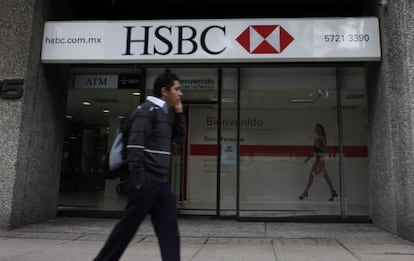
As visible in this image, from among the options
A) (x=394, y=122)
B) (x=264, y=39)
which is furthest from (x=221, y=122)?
(x=394, y=122)

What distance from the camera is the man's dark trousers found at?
4.07 metres

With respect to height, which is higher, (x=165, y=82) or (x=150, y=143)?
(x=165, y=82)

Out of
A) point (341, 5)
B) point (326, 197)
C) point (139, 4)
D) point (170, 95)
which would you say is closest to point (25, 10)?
point (139, 4)

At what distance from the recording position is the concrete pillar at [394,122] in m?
6.95

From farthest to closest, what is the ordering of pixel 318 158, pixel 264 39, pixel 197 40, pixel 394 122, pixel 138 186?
pixel 318 158 → pixel 197 40 → pixel 264 39 → pixel 394 122 → pixel 138 186

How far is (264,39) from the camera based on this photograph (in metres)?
8.33

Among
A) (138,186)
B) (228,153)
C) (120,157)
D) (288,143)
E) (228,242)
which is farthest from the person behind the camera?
(288,143)

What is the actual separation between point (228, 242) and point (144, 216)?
313 centimetres

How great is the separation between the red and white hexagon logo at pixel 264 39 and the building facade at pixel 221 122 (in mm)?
687

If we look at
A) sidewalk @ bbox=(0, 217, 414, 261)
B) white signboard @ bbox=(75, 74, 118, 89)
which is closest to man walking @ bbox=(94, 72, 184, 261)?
sidewalk @ bbox=(0, 217, 414, 261)

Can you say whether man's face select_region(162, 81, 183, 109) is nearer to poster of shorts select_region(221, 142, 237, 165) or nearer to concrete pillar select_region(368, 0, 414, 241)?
concrete pillar select_region(368, 0, 414, 241)

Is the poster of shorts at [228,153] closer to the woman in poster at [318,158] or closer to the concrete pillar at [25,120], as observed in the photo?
the woman in poster at [318,158]

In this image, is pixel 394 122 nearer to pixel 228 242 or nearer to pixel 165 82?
pixel 228 242

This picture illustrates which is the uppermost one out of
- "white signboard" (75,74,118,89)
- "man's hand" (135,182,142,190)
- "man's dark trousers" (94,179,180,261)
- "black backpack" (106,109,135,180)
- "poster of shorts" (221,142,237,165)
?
"white signboard" (75,74,118,89)
